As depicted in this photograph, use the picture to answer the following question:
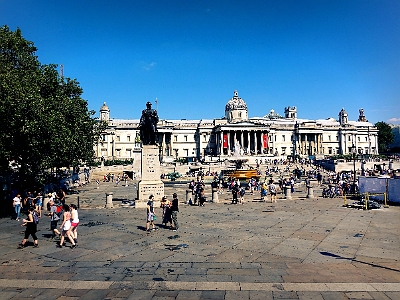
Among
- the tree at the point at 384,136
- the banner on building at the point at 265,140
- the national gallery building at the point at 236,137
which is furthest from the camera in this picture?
the tree at the point at 384,136

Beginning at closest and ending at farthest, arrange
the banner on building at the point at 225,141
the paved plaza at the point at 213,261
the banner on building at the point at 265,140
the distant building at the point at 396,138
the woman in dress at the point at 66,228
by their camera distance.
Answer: the paved plaza at the point at 213,261 → the woman in dress at the point at 66,228 → the banner on building at the point at 225,141 → the banner on building at the point at 265,140 → the distant building at the point at 396,138

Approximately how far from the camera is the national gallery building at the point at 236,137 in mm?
96000

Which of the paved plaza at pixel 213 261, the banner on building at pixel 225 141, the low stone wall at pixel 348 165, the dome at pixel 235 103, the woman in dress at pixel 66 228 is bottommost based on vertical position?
the paved plaza at pixel 213 261

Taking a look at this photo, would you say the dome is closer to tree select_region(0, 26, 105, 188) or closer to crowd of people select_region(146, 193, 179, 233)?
tree select_region(0, 26, 105, 188)

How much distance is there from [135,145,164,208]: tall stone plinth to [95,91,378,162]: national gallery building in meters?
68.6

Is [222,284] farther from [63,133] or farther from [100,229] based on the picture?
[63,133]

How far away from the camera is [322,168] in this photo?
68750 mm

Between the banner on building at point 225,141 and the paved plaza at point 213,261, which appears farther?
the banner on building at point 225,141

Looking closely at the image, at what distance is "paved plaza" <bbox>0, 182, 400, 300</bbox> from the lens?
7.92 m

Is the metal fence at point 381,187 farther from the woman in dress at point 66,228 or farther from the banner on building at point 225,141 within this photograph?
the banner on building at point 225,141

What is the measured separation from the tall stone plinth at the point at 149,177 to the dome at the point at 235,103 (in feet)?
271

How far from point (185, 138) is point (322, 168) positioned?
4857 cm

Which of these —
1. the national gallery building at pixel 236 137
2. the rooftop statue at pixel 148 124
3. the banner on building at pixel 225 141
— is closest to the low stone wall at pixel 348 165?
the national gallery building at pixel 236 137

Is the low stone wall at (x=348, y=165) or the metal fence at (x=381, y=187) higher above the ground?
the low stone wall at (x=348, y=165)
